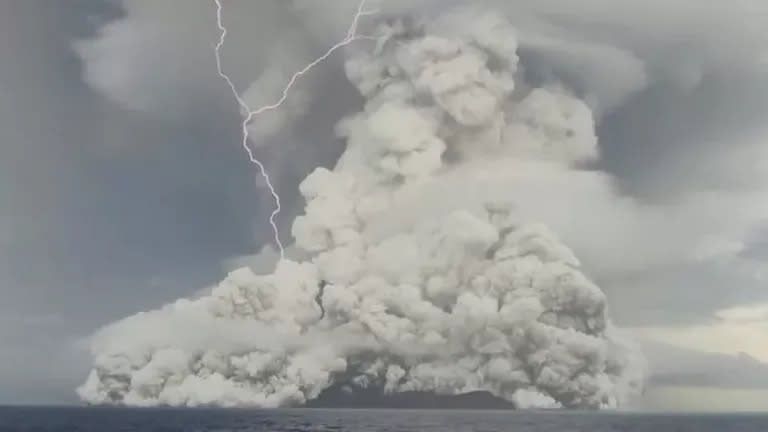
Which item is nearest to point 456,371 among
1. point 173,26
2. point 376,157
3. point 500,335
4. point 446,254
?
point 500,335

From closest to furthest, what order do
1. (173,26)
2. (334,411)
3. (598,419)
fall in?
1. (173,26)
2. (334,411)
3. (598,419)

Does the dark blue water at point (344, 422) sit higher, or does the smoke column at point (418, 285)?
the smoke column at point (418, 285)

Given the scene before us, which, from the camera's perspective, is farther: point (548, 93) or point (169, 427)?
point (169, 427)

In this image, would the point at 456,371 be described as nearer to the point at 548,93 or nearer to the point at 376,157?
the point at 376,157

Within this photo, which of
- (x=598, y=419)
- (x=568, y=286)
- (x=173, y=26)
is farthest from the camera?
(x=598, y=419)

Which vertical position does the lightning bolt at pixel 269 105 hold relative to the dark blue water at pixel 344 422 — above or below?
above
